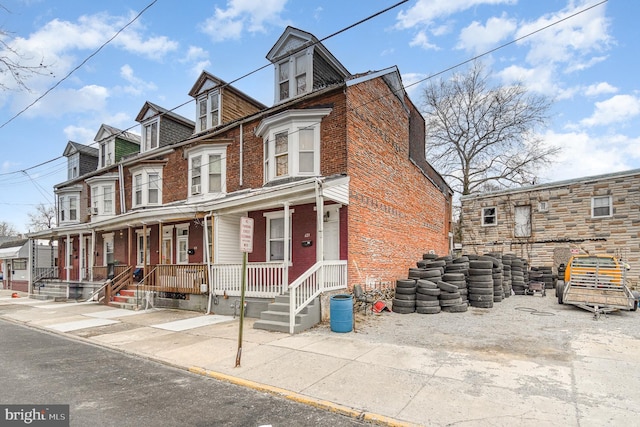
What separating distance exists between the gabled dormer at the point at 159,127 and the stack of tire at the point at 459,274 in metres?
15.5

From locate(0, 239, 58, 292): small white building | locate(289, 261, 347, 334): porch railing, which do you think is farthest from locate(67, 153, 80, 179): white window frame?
locate(289, 261, 347, 334): porch railing

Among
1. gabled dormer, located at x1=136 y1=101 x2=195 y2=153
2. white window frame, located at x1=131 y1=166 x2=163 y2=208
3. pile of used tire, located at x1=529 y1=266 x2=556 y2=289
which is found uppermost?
gabled dormer, located at x1=136 y1=101 x2=195 y2=153

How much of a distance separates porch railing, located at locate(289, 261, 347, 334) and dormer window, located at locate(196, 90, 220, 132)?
10.2 metres

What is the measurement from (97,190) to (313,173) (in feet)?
52.7

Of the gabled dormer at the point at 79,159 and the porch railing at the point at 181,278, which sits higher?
the gabled dormer at the point at 79,159

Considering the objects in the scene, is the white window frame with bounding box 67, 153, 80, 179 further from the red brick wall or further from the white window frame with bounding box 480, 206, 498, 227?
the white window frame with bounding box 480, 206, 498, 227

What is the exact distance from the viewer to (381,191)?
13570mm

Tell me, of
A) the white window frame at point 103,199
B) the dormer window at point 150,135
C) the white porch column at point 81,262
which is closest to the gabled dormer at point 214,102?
the dormer window at point 150,135

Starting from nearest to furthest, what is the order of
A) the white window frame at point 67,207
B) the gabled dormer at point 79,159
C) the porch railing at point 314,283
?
the porch railing at point 314,283
the white window frame at point 67,207
the gabled dormer at point 79,159

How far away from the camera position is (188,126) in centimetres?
2081

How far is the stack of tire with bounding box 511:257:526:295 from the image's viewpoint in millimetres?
16328

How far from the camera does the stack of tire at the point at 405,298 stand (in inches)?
439

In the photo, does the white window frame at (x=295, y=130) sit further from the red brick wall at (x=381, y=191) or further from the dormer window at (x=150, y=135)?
the dormer window at (x=150, y=135)

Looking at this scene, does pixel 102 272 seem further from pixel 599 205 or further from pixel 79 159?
pixel 599 205
